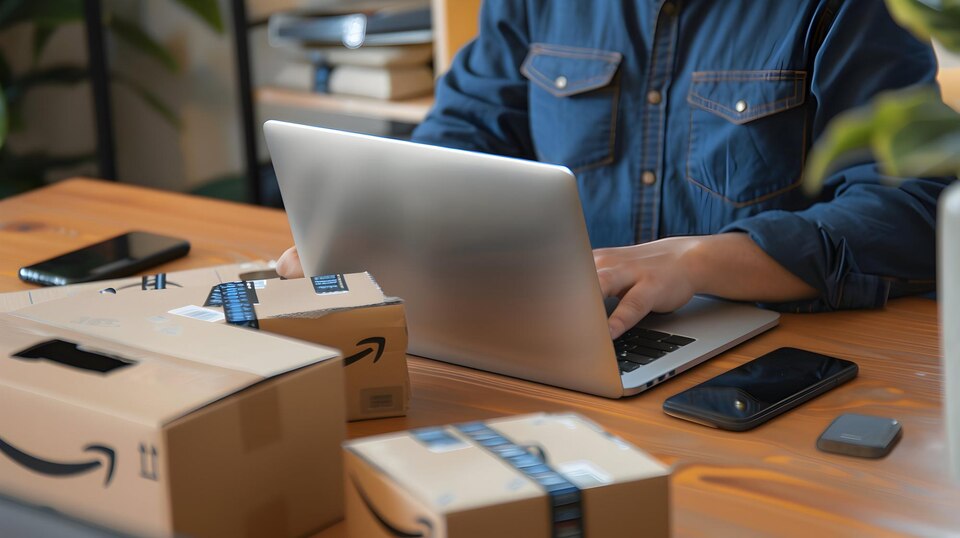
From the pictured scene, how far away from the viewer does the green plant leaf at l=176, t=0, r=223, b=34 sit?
113 inches

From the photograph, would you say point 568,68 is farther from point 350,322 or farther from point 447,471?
point 447,471

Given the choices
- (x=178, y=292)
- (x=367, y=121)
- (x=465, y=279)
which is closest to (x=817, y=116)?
(x=465, y=279)

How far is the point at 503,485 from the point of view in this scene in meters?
0.58

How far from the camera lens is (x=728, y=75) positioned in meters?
1.38

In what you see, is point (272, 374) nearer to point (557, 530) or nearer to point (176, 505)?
point (176, 505)

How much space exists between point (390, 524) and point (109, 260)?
79 centimetres

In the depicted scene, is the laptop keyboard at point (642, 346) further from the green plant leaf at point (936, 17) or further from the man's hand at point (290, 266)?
the green plant leaf at point (936, 17)

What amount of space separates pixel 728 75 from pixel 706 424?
65 cm

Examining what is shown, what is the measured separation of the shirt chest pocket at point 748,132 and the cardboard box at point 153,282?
57cm

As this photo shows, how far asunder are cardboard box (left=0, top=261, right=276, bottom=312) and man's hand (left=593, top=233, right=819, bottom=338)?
0.37m

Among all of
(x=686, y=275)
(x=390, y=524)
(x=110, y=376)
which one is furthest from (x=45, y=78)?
(x=390, y=524)

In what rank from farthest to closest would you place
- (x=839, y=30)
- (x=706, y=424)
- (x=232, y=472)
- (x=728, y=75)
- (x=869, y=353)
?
(x=728, y=75) → (x=839, y=30) → (x=869, y=353) → (x=706, y=424) → (x=232, y=472)

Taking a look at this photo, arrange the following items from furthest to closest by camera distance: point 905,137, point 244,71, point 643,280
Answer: point 244,71 < point 643,280 < point 905,137

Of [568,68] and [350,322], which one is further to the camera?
[568,68]
